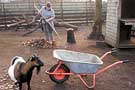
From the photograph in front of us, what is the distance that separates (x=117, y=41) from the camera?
11.2 metres

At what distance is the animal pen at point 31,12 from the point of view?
20741 millimetres

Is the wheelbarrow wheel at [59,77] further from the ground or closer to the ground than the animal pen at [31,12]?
closer to the ground

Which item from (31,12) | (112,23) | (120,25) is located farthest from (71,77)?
(31,12)

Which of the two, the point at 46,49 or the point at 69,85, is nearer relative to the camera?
the point at 69,85

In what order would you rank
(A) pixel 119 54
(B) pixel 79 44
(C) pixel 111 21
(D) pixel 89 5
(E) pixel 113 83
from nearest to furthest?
(E) pixel 113 83
(A) pixel 119 54
(C) pixel 111 21
(B) pixel 79 44
(D) pixel 89 5

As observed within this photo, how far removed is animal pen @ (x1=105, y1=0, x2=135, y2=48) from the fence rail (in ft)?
32.8

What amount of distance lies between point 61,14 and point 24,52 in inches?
440

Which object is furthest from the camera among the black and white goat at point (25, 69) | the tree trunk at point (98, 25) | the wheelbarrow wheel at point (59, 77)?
the tree trunk at point (98, 25)

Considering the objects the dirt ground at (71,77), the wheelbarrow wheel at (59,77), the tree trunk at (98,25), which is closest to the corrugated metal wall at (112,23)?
the dirt ground at (71,77)

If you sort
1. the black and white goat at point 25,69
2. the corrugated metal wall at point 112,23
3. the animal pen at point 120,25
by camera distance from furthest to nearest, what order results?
the corrugated metal wall at point 112,23 < the animal pen at point 120,25 < the black and white goat at point 25,69

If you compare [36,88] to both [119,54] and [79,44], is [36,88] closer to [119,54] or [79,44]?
[119,54]

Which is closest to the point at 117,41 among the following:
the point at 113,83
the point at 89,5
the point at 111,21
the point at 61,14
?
the point at 111,21

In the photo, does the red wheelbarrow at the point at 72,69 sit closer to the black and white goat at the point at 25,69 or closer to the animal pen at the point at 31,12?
the black and white goat at the point at 25,69

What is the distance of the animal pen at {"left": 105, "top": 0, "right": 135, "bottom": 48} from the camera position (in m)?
11.2
